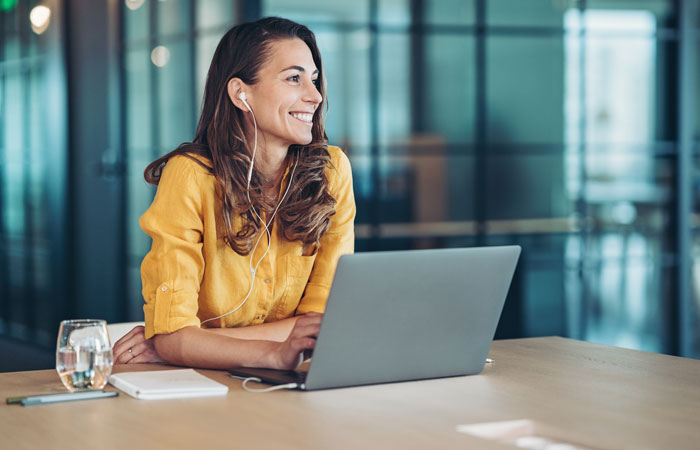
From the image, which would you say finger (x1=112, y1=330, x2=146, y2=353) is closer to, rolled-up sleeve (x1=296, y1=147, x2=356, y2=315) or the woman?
the woman

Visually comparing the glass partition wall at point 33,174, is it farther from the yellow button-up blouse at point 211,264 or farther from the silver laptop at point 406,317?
the silver laptop at point 406,317

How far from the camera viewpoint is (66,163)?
15.9 feet

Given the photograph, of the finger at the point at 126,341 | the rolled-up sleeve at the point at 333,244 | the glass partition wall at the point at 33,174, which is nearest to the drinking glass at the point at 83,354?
the finger at the point at 126,341

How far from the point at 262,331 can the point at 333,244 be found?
11.1 inches

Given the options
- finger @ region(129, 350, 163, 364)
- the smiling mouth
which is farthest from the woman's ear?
finger @ region(129, 350, 163, 364)

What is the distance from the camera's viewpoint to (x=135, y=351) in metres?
1.69

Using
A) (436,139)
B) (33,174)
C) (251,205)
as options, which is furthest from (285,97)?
(33,174)

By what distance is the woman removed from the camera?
1751 millimetres

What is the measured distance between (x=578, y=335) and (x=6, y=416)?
4.15m

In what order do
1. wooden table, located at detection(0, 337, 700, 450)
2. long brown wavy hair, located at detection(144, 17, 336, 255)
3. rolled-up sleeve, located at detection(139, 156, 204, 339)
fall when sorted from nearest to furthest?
wooden table, located at detection(0, 337, 700, 450)
rolled-up sleeve, located at detection(139, 156, 204, 339)
long brown wavy hair, located at detection(144, 17, 336, 255)

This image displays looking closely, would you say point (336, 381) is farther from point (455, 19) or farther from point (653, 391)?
point (455, 19)

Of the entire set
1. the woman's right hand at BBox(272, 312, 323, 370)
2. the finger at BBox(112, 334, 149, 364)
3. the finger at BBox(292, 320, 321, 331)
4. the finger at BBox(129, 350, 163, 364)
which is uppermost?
the finger at BBox(292, 320, 321, 331)

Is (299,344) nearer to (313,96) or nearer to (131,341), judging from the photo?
(131,341)

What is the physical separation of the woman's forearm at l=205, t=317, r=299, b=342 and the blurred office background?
273cm
